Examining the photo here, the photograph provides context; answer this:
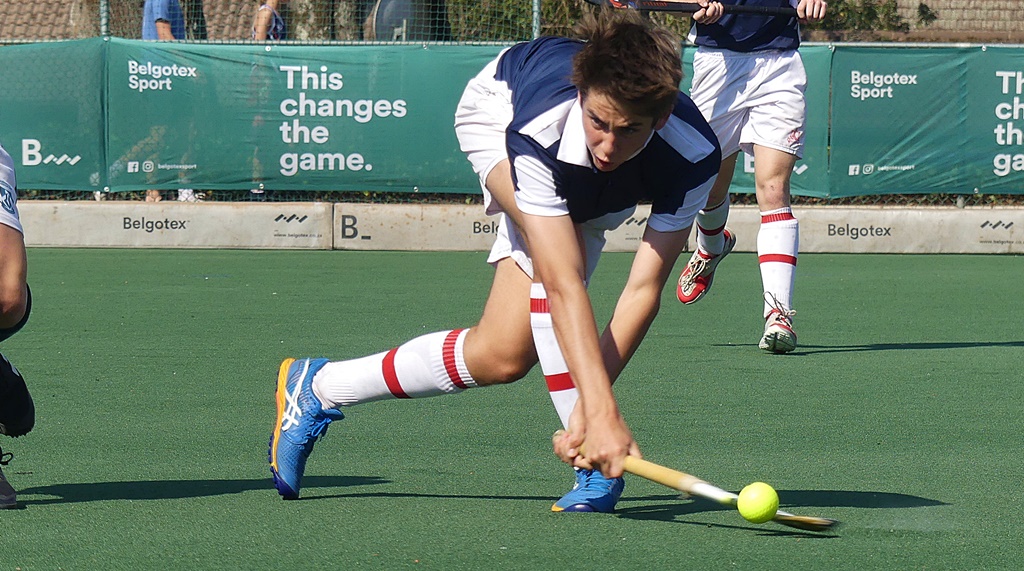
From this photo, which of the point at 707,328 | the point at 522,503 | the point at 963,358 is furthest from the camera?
the point at 707,328

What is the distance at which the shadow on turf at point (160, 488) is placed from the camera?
12.5 feet

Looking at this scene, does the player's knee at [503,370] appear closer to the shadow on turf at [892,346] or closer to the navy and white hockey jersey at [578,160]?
the navy and white hockey jersey at [578,160]

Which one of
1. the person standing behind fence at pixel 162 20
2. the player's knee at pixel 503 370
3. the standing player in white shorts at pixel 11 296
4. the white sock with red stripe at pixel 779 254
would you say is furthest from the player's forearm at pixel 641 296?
the person standing behind fence at pixel 162 20

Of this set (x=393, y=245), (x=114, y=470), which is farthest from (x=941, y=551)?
(x=393, y=245)

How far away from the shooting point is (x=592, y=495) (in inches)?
144

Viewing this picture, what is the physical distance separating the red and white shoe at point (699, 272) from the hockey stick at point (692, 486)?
12.7 ft

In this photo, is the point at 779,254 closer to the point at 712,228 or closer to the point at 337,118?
the point at 712,228

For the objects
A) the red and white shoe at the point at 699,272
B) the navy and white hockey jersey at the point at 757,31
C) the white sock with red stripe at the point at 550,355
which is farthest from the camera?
the red and white shoe at the point at 699,272

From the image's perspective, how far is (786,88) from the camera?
6727mm

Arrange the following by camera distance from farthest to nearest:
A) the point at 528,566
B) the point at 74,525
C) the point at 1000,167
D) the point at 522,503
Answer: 1. the point at 1000,167
2. the point at 522,503
3. the point at 74,525
4. the point at 528,566

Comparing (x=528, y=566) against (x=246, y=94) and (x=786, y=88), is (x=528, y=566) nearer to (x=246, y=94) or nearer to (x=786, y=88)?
(x=786, y=88)

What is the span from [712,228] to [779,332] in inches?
35.2

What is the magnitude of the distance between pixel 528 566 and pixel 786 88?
406cm

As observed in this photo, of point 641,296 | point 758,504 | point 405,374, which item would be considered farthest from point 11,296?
point 758,504
